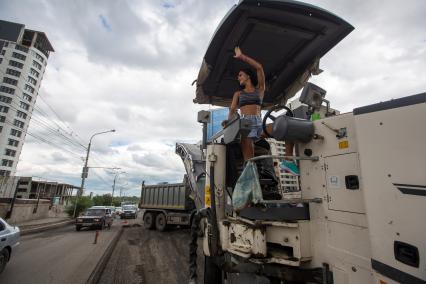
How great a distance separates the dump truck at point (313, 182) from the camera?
51.9 inches

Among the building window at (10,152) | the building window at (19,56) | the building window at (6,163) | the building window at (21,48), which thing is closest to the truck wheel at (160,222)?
the building window at (6,163)

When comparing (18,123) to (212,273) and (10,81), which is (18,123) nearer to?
(10,81)

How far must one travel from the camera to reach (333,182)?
187 cm

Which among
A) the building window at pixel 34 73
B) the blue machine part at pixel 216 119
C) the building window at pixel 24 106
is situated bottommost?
the blue machine part at pixel 216 119

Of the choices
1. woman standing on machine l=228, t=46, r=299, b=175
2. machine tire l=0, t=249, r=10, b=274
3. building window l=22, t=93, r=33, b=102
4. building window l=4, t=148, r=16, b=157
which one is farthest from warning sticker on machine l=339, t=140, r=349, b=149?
building window l=22, t=93, r=33, b=102

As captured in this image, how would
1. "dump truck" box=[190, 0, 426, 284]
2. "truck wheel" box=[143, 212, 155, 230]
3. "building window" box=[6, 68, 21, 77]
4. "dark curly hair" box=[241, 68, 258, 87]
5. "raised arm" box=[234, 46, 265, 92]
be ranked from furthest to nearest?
"building window" box=[6, 68, 21, 77] < "truck wheel" box=[143, 212, 155, 230] < "dark curly hair" box=[241, 68, 258, 87] < "raised arm" box=[234, 46, 265, 92] < "dump truck" box=[190, 0, 426, 284]

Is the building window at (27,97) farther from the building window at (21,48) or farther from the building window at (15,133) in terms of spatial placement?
the building window at (21,48)

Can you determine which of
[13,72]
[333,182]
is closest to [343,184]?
[333,182]

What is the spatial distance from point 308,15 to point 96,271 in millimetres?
6897

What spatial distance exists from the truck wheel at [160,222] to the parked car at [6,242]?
8098 millimetres

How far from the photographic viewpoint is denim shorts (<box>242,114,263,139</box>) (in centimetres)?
286

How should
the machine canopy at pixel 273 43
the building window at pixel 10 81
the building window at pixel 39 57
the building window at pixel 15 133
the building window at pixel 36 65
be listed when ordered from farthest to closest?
1. the building window at pixel 39 57
2. the building window at pixel 36 65
3. the building window at pixel 10 81
4. the building window at pixel 15 133
5. the machine canopy at pixel 273 43

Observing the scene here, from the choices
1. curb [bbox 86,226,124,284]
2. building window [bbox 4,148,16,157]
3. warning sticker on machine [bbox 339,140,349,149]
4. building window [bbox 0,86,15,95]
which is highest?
building window [bbox 0,86,15,95]

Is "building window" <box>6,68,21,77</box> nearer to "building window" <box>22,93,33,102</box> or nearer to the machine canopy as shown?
"building window" <box>22,93,33,102</box>
